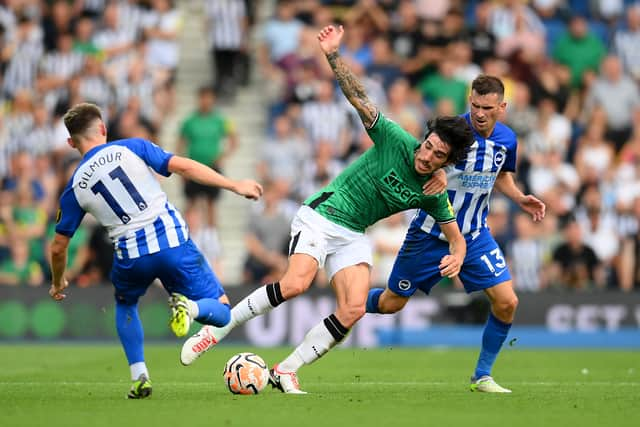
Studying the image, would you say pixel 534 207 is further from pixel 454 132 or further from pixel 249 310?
pixel 249 310

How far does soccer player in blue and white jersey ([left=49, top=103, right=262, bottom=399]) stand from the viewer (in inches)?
361

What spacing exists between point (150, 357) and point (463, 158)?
6922mm

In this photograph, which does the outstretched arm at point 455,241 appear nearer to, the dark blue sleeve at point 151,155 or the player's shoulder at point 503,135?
the player's shoulder at point 503,135

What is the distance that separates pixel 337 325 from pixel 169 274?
1.40m

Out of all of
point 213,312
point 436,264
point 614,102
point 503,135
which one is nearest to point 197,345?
point 213,312

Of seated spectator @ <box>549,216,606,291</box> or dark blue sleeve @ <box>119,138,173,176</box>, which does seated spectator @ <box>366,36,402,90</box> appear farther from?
dark blue sleeve @ <box>119,138,173,176</box>

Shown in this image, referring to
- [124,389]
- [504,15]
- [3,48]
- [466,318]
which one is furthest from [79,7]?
[124,389]

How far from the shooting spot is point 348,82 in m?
9.68

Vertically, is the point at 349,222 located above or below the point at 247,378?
above

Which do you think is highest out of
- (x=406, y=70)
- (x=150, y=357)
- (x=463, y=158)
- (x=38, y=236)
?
(x=406, y=70)

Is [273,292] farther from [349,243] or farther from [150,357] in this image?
[150,357]

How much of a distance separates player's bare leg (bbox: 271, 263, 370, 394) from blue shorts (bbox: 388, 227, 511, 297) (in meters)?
1.05

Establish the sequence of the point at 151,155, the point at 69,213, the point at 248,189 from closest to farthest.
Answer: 1. the point at 248,189
2. the point at 151,155
3. the point at 69,213

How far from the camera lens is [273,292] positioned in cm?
968
